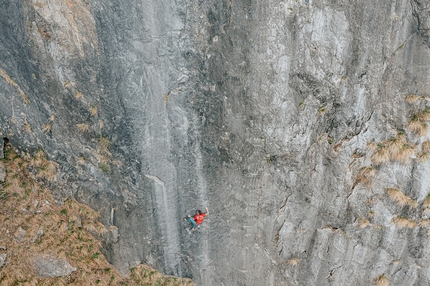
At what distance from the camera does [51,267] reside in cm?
1305

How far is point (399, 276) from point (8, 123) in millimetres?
14583

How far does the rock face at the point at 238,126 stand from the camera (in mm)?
11930

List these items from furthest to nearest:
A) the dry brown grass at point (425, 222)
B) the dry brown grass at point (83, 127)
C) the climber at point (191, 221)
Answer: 1. the climber at point (191, 221)
2. the dry brown grass at point (425, 222)
3. the dry brown grass at point (83, 127)

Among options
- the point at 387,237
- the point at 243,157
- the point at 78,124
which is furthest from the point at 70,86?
the point at 387,237

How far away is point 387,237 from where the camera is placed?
44.5ft

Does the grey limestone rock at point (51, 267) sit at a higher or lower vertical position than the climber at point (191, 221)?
lower

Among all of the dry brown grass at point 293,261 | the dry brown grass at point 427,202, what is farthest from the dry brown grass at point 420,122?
the dry brown grass at point 293,261

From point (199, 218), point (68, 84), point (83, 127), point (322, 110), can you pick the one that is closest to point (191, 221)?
point (199, 218)

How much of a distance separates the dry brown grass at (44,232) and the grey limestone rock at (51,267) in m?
0.13

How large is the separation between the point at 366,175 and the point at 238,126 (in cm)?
462

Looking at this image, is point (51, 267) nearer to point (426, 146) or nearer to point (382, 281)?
point (382, 281)

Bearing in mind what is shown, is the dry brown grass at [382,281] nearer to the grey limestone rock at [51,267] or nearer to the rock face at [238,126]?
the rock face at [238,126]

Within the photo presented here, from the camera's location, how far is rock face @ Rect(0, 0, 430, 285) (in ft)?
39.1

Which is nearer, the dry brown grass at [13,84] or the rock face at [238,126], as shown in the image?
the rock face at [238,126]
